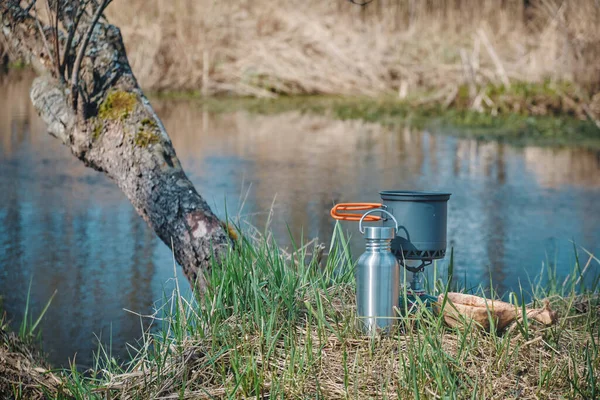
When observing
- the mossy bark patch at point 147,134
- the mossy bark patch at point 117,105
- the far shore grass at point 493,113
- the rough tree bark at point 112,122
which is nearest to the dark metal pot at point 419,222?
the rough tree bark at point 112,122

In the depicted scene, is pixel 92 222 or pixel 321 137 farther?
pixel 321 137

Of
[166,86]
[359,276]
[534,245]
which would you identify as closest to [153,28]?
[166,86]

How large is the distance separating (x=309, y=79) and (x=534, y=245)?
41.3ft

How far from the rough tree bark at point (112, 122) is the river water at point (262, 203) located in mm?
498

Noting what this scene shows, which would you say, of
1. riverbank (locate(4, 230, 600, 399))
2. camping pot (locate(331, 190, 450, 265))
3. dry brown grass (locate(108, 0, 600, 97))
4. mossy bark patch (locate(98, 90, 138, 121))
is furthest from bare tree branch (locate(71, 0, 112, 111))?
dry brown grass (locate(108, 0, 600, 97))

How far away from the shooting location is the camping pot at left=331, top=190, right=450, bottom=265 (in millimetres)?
3627

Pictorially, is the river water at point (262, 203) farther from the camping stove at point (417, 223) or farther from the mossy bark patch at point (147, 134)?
the mossy bark patch at point (147, 134)

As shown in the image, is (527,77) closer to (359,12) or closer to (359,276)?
(359,12)

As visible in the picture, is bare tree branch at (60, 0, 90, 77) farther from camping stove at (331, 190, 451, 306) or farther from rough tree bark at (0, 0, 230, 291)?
camping stove at (331, 190, 451, 306)

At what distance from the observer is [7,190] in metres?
8.98

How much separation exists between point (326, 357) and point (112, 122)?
221 cm

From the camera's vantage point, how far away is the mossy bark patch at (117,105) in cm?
499

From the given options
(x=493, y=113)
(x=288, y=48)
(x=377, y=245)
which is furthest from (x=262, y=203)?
(x=288, y=48)

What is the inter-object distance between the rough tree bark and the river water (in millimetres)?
498
